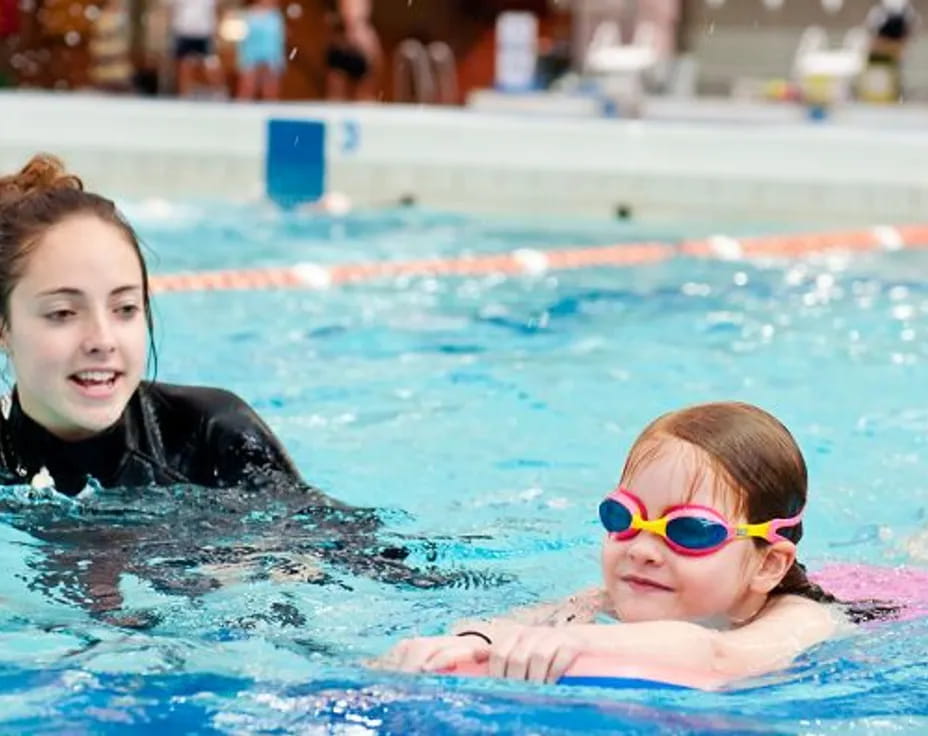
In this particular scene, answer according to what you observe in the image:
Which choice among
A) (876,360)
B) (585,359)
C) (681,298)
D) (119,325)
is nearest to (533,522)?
(119,325)

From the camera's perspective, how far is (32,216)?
10.3 ft

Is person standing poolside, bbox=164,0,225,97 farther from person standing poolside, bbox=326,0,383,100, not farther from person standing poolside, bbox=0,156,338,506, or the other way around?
person standing poolside, bbox=0,156,338,506

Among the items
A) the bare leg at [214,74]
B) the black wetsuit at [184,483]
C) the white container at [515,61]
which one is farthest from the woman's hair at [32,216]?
the bare leg at [214,74]

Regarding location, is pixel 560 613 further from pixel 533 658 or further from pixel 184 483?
pixel 184 483

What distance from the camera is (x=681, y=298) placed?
301 inches

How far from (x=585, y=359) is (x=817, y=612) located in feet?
11.4

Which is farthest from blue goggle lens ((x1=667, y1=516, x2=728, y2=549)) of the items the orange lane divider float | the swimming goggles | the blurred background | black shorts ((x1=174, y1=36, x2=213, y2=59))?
black shorts ((x1=174, y1=36, x2=213, y2=59))

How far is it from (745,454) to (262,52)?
14.5 m

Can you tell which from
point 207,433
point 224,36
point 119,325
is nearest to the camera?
point 119,325

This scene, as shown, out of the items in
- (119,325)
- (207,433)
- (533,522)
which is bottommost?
(533,522)

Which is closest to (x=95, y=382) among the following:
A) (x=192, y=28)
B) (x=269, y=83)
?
(x=192, y=28)

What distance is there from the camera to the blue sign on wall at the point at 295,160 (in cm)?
1105

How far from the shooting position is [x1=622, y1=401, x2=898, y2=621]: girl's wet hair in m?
2.57

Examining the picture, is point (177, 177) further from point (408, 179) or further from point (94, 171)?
point (408, 179)
